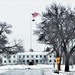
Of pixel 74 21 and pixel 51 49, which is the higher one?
pixel 74 21

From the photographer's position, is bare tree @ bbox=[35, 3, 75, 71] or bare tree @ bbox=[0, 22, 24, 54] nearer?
bare tree @ bbox=[35, 3, 75, 71]

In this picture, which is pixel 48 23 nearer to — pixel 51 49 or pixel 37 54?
pixel 51 49

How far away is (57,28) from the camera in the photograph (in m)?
43.8

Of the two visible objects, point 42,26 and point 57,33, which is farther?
point 42,26

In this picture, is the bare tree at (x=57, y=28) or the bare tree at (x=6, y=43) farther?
the bare tree at (x=6, y=43)

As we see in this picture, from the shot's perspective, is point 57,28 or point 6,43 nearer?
point 57,28

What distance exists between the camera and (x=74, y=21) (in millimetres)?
42688

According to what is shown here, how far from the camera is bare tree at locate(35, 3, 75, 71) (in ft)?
142

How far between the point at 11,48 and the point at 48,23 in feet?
94.1

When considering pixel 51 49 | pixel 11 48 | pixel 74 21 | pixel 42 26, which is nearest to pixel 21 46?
pixel 11 48

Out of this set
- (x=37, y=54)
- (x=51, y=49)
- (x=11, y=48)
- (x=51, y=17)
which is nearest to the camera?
(x=51, y=17)

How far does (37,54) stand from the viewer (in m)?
182

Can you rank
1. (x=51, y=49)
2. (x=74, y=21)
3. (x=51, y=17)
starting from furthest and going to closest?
(x=51, y=49), (x=51, y=17), (x=74, y=21)

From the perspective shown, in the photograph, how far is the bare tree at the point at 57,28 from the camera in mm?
43250
